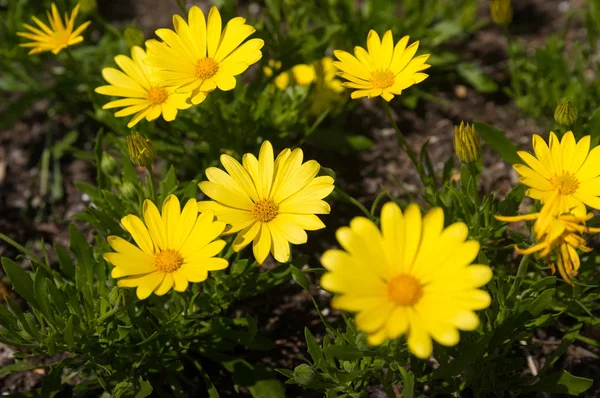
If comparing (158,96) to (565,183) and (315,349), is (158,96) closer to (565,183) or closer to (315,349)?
(315,349)

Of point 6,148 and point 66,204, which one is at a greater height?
point 6,148

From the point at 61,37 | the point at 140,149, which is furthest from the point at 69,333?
the point at 61,37

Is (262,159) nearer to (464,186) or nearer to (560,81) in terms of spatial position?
(464,186)

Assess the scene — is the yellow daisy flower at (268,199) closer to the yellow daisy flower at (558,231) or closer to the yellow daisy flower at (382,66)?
the yellow daisy flower at (382,66)

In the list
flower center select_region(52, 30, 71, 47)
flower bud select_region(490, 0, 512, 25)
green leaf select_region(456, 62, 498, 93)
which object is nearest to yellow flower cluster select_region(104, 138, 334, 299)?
flower center select_region(52, 30, 71, 47)

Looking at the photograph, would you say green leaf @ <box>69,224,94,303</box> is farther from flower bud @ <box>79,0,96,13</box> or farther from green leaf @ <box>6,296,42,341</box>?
flower bud @ <box>79,0,96,13</box>

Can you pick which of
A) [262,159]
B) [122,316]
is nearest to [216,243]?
[262,159]

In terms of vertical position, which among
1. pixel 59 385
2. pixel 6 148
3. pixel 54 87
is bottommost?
pixel 59 385
